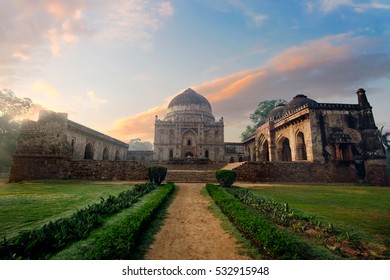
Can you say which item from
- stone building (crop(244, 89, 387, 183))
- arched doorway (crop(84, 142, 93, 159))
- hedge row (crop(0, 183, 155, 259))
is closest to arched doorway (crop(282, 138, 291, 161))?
stone building (crop(244, 89, 387, 183))

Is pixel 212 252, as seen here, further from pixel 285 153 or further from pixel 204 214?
pixel 285 153

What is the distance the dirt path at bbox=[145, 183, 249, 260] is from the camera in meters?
3.11

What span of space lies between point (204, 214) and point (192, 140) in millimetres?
31368

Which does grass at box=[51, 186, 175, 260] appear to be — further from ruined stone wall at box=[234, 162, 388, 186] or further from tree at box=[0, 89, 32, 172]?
tree at box=[0, 89, 32, 172]

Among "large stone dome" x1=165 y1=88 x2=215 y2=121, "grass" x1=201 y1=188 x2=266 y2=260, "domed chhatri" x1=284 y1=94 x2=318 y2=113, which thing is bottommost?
"grass" x1=201 y1=188 x2=266 y2=260

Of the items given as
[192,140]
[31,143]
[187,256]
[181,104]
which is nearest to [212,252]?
[187,256]

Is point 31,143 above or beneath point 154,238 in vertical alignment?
above

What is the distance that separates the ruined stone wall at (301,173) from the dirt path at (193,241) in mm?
12714

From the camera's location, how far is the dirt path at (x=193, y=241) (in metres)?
3.11

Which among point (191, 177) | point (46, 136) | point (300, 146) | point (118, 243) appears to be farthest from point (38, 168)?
point (300, 146)

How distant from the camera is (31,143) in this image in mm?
17000

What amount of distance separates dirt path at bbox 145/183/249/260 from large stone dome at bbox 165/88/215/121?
114 feet

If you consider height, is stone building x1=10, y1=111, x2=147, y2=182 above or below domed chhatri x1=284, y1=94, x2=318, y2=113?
below

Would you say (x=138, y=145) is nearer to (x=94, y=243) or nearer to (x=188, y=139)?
(x=188, y=139)
